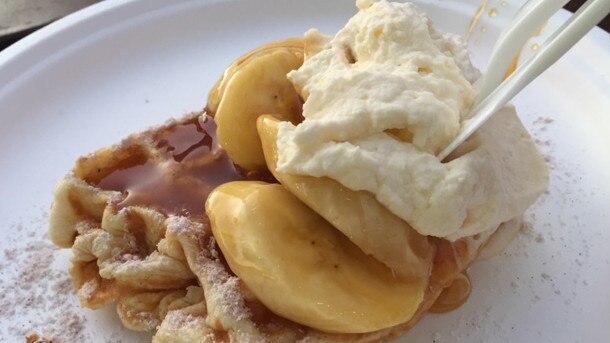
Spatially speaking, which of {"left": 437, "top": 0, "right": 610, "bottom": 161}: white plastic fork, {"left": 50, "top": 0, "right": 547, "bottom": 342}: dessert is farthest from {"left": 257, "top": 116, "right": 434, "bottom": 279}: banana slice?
{"left": 437, "top": 0, "right": 610, "bottom": 161}: white plastic fork

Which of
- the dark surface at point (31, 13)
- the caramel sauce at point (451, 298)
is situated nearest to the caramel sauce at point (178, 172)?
the caramel sauce at point (451, 298)

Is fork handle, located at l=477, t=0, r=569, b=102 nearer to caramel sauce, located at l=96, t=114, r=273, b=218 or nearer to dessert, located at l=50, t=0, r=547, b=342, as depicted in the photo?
dessert, located at l=50, t=0, r=547, b=342

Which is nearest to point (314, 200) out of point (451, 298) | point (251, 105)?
point (251, 105)

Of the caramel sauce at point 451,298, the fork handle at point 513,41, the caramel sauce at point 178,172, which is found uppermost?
the fork handle at point 513,41

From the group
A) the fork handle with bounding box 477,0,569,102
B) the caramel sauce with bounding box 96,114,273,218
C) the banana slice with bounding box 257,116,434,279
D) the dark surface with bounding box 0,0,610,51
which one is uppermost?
the fork handle with bounding box 477,0,569,102

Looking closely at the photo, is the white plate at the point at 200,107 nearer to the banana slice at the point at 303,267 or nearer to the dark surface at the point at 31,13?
the banana slice at the point at 303,267
